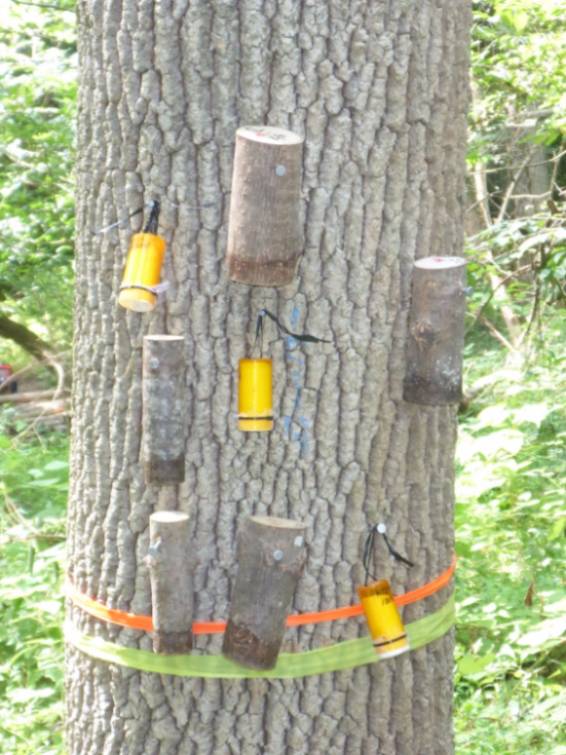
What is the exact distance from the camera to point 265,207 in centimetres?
190

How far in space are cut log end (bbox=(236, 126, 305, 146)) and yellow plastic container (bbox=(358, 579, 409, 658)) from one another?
0.92 m

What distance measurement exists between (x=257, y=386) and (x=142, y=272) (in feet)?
1.02

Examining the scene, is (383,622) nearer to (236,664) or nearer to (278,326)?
(236,664)

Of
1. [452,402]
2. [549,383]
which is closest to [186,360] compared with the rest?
[452,402]

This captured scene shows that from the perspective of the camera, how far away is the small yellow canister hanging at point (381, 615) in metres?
2.17

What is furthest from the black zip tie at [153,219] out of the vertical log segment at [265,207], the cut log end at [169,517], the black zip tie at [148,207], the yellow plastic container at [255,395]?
the cut log end at [169,517]

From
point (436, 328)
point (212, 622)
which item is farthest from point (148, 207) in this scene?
point (212, 622)

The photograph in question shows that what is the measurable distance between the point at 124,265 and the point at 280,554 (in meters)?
0.65

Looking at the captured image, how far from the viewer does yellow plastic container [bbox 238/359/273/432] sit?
2033mm

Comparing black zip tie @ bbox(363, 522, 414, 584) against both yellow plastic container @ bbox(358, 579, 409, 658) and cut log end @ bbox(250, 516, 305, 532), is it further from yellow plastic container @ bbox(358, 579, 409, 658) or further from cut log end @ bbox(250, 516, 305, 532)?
cut log end @ bbox(250, 516, 305, 532)

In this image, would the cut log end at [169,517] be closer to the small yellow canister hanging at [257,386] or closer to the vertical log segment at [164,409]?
the vertical log segment at [164,409]

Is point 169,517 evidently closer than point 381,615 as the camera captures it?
Yes

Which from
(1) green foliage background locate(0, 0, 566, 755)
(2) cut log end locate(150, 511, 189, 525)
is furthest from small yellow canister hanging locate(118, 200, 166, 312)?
(1) green foliage background locate(0, 0, 566, 755)

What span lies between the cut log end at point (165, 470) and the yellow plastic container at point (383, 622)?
46 centimetres
